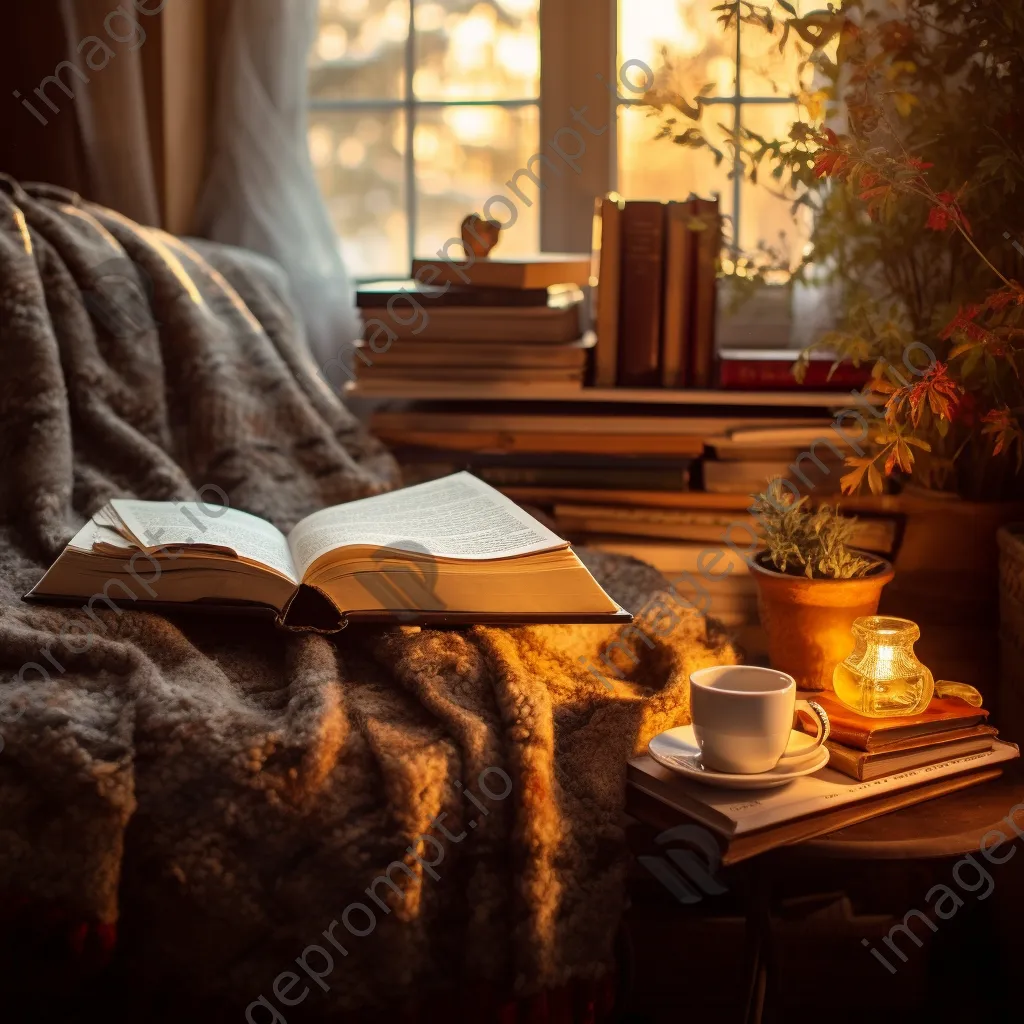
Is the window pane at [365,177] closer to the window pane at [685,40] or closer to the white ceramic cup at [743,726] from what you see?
the window pane at [685,40]

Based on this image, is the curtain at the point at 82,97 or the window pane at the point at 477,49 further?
the window pane at the point at 477,49

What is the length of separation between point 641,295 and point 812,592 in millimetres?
585

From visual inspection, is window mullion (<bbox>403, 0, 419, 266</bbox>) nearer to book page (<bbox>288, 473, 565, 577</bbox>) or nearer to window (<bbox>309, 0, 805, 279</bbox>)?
window (<bbox>309, 0, 805, 279</bbox>)

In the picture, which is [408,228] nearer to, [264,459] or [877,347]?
[264,459]

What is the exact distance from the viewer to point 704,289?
156 centimetres

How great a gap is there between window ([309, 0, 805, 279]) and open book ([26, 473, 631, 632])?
0.99 metres

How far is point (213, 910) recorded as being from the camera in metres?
0.88

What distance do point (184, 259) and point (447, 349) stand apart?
0.40 meters

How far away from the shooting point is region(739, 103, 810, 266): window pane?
183 centimetres

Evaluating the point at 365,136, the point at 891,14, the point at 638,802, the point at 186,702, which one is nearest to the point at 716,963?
the point at 638,802

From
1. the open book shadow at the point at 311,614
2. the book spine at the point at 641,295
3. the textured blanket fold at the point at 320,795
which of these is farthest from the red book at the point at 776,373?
the open book shadow at the point at 311,614

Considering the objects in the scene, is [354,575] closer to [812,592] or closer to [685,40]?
[812,592]

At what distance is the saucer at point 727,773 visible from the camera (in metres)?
0.89

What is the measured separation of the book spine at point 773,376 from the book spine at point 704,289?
1.2 inches
